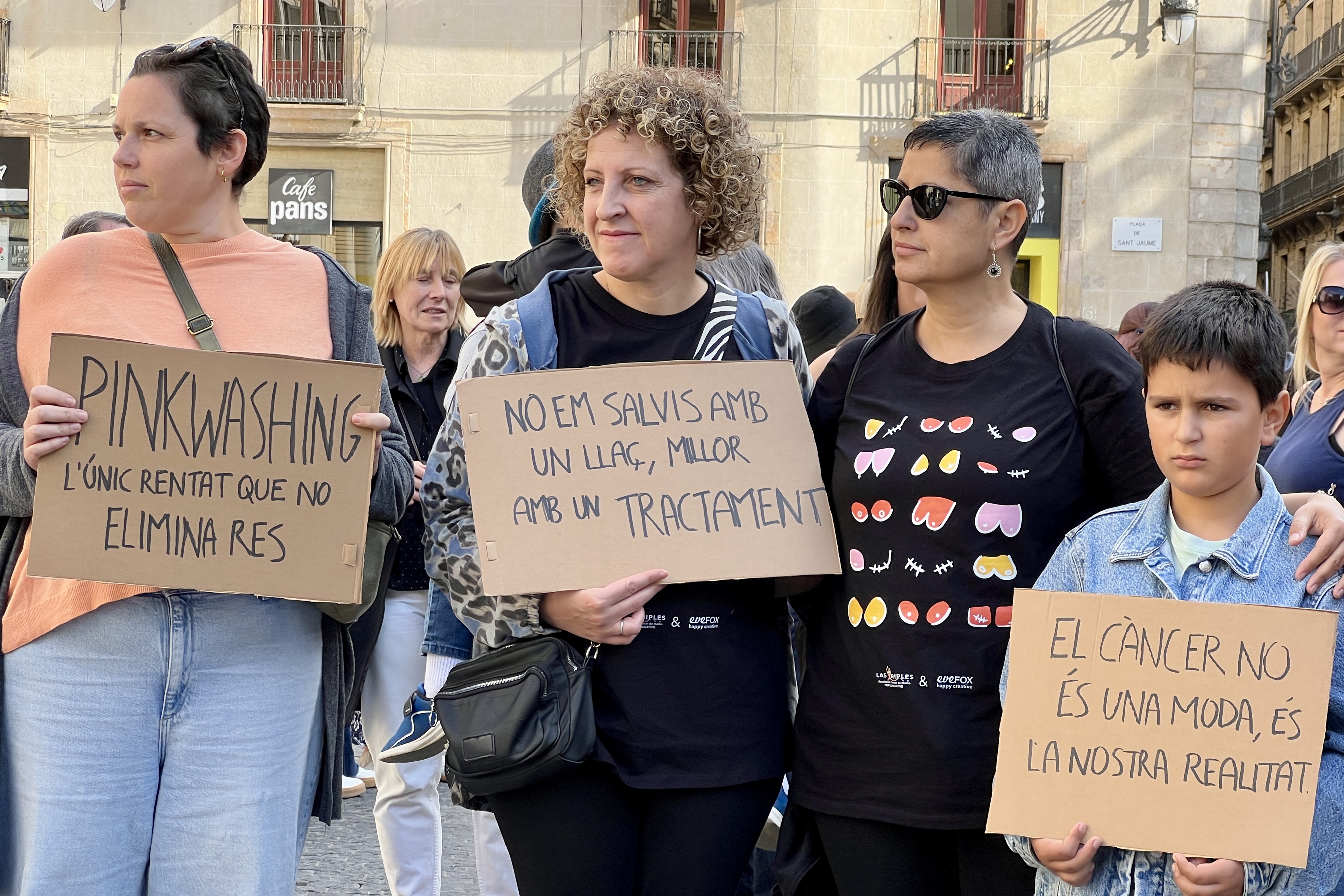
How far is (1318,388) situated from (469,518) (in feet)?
8.68

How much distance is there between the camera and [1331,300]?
3.93 meters

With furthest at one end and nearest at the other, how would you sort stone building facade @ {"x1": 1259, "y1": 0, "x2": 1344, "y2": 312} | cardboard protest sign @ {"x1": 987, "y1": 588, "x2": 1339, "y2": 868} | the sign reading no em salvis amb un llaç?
stone building facade @ {"x1": 1259, "y1": 0, "x2": 1344, "y2": 312} → the sign reading no em salvis amb un llaç → cardboard protest sign @ {"x1": 987, "y1": 588, "x2": 1339, "y2": 868}

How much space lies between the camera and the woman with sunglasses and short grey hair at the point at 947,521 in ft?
7.33

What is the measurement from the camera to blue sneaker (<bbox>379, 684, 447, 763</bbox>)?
99.8 inches

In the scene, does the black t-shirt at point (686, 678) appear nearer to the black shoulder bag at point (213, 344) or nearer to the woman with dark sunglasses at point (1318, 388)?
the black shoulder bag at point (213, 344)

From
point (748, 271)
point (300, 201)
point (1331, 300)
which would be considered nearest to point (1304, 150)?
point (300, 201)

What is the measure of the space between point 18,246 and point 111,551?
1808 centimetres

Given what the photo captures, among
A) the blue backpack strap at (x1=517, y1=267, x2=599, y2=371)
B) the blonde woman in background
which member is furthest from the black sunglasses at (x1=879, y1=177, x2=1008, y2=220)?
the blonde woman in background

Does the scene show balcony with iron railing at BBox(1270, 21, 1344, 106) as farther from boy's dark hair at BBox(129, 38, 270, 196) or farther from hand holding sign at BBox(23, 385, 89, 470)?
hand holding sign at BBox(23, 385, 89, 470)

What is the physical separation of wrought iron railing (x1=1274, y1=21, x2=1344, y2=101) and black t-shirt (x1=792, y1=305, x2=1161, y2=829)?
1710 inches

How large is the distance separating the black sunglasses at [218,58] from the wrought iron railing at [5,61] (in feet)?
58.4

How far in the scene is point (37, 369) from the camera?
2373 millimetres

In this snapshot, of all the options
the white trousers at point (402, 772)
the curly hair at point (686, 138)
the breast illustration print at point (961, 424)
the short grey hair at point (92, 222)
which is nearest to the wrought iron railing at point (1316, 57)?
the white trousers at point (402, 772)

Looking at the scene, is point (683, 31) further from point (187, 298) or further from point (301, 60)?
point (187, 298)
